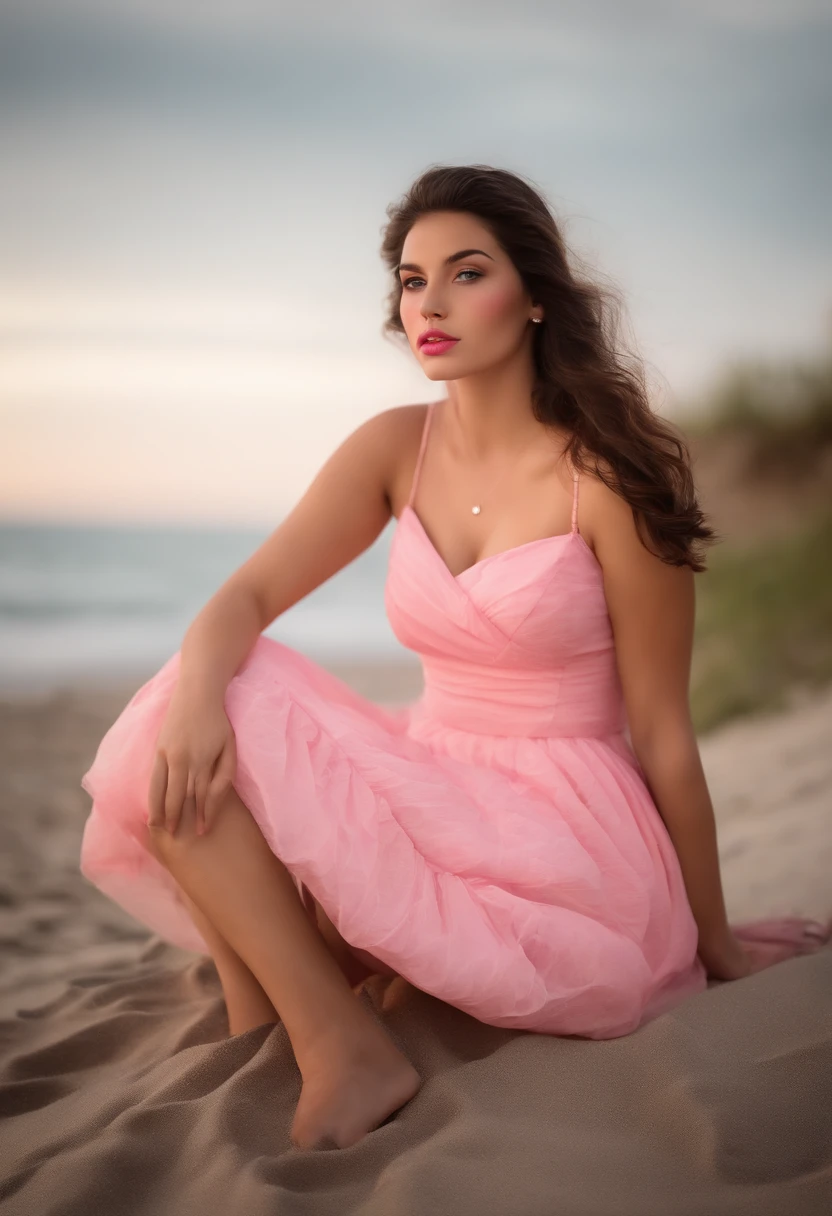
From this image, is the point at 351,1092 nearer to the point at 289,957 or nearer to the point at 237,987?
the point at 289,957

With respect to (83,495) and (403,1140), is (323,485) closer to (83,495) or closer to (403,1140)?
(403,1140)

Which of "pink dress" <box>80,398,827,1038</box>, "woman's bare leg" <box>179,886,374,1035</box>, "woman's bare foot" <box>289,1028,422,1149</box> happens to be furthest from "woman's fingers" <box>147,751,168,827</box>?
"woman's bare foot" <box>289,1028,422,1149</box>

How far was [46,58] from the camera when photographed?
941 centimetres

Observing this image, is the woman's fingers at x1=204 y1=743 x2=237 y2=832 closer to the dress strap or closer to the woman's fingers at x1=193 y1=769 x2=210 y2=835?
the woman's fingers at x1=193 y1=769 x2=210 y2=835

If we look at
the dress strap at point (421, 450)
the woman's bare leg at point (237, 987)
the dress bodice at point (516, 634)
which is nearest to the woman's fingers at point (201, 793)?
the woman's bare leg at point (237, 987)

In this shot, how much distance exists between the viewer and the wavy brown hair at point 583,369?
1.99 metres

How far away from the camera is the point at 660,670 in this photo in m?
2.03

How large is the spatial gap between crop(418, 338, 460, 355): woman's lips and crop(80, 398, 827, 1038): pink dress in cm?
35

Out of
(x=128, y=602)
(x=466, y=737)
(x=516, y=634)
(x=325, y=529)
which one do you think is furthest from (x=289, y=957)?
(x=128, y=602)

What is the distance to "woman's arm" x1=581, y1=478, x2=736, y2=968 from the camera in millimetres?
2004

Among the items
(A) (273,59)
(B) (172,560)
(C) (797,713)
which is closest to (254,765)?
(C) (797,713)

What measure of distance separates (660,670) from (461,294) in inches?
32.6

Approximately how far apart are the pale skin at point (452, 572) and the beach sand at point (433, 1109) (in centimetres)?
10

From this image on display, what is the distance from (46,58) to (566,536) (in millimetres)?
9434
